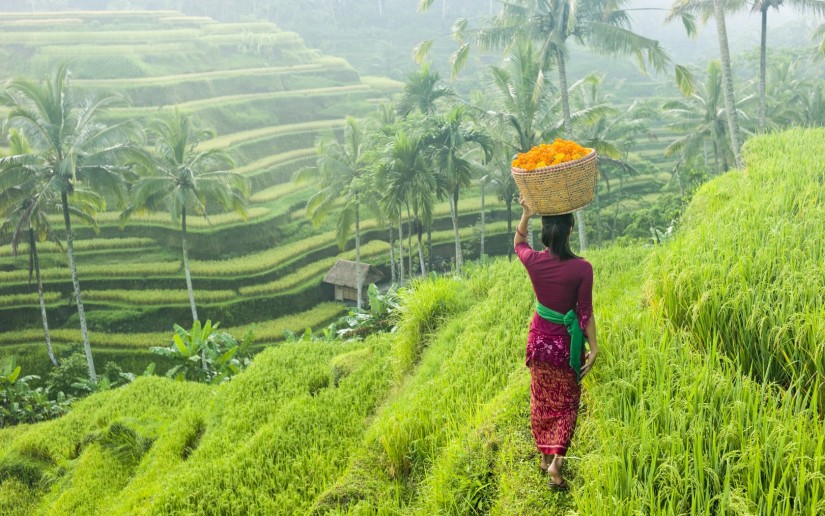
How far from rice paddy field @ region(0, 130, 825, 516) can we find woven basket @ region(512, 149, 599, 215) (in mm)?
855

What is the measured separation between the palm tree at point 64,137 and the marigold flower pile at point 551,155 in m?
14.0

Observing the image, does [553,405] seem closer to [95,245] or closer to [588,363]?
[588,363]

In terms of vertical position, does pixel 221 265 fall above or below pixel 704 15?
below

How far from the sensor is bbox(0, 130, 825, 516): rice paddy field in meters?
2.46

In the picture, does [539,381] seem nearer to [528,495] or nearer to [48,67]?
[528,495]

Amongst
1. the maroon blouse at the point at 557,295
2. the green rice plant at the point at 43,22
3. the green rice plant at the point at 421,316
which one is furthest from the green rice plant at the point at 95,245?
the green rice plant at the point at 43,22

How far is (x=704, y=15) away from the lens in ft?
56.7

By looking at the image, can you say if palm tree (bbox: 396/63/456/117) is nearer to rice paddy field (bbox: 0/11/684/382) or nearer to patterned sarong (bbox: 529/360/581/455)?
rice paddy field (bbox: 0/11/684/382)

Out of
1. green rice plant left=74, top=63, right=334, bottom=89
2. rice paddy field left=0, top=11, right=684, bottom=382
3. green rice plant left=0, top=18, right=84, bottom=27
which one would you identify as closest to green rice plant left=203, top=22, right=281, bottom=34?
rice paddy field left=0, top=11, right=684, bottom=382

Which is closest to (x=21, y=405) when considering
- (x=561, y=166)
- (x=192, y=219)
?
(x=192, y=219)

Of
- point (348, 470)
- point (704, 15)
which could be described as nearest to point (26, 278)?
point (348, 470)

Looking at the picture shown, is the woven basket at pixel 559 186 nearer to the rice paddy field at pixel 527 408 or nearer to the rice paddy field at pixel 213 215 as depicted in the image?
the rice paddy field at pixel 527 408

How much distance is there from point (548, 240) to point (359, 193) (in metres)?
16.3

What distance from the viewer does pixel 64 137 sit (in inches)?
599
